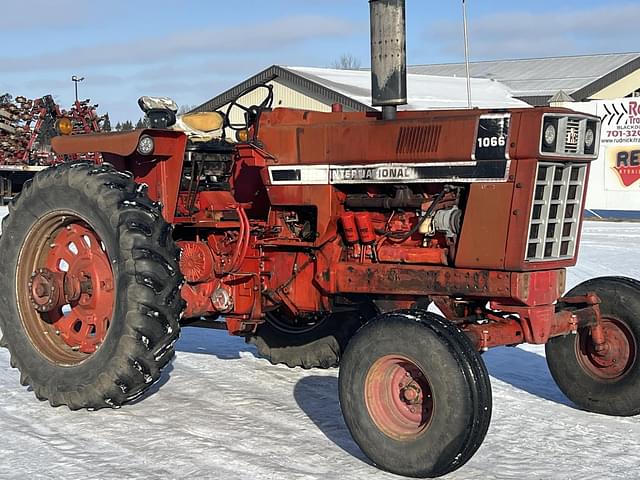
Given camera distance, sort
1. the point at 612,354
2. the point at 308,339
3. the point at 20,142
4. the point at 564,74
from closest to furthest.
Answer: the point at 612,354
the point at 308,339
the point at 20,142
the point at 564,74

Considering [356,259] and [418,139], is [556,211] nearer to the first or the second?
[418,139]

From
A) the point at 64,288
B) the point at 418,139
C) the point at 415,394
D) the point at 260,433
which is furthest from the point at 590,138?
the point at 64,288

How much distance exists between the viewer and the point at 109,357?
5598mm

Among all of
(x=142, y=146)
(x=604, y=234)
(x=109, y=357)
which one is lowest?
(x=604, y=234)

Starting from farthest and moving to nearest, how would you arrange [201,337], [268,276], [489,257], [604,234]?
[604,234] → [201,337] → [268,276] → [489,257]

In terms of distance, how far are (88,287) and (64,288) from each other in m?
0.16

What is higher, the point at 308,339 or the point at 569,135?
the point at 569,135

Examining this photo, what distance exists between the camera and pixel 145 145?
616cm

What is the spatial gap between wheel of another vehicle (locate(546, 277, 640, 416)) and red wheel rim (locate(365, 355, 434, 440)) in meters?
1.58

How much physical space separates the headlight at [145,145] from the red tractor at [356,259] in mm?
30

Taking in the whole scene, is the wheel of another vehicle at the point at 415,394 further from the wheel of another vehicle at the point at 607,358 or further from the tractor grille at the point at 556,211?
the wheel of another vehicle at the point at 607,358

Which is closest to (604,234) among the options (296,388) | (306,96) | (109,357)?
(296,388)

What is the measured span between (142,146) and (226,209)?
0.75 m

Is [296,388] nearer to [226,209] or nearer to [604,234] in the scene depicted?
[226,209]
